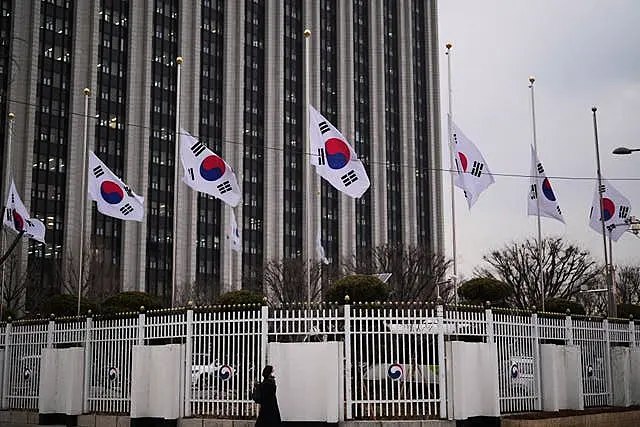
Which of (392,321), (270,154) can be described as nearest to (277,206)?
(270,154)

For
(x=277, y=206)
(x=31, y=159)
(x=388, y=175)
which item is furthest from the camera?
(x=388, y=175)

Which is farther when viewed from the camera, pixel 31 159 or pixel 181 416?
pixel 31 159

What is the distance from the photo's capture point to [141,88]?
92.8 meters

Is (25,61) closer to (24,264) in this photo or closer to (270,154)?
(24,264)

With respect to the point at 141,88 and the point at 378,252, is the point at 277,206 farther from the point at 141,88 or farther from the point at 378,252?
the point at 378,252

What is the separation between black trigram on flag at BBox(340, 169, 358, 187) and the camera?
22.4 meters

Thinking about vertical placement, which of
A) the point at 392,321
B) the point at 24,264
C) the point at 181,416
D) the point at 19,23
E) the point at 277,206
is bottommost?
the point at 181,416

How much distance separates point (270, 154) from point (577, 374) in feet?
271

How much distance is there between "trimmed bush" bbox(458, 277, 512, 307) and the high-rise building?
2126 inches

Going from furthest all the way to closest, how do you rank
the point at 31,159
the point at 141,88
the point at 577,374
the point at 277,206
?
the point at 277,206 → the point at 141,88 → the point at 31,159 → the point at 577,374

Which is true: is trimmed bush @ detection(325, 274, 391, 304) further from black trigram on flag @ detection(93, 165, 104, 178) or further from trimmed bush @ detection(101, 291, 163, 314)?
A: black trigram on flag @ detection(93, 165, 104, 178)

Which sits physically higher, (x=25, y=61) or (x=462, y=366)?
(x=25, y=61)

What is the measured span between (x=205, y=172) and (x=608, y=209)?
1668cm

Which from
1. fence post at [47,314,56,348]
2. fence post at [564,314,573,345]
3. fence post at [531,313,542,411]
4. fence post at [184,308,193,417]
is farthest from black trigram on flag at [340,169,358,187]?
fence post at [47,314,56,348]
